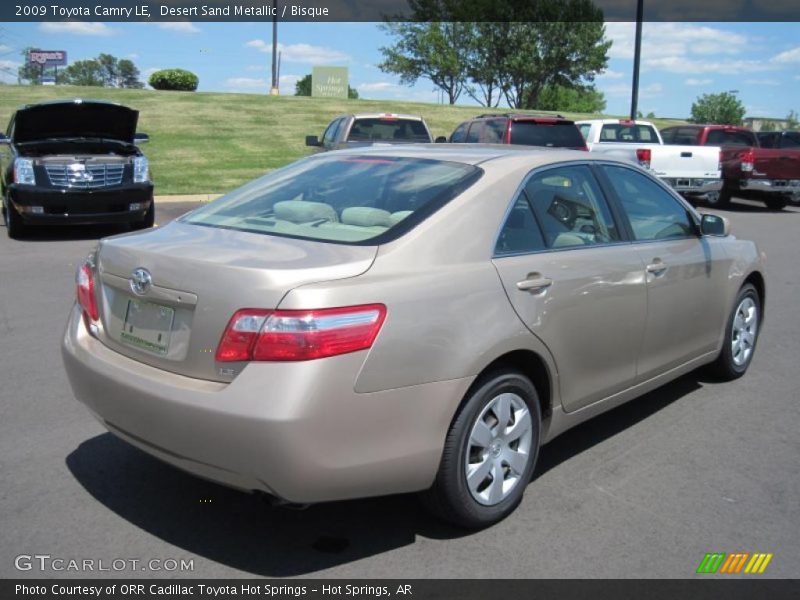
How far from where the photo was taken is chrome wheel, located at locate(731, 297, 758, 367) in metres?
5.71

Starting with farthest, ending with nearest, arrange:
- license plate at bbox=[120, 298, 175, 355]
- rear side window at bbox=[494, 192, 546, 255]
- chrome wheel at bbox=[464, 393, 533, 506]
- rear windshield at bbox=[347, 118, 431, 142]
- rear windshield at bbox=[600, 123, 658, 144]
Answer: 1. rear windshield at bbox=[600, 123, 658, 144]
2. rear windshield at bbox=[347, 118, 431, 142]
3. rear side window at bbox=[494, 192, 546, 255]
4. chrome wheel at bbox=[464, 393, 533, 506]
5. license plate at bbox=[120, 298, 175, 355]

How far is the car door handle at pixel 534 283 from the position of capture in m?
3.65

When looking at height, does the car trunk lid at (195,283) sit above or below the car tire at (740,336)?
above

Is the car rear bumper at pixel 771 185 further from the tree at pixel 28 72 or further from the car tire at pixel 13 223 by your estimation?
the tree at pixel 28 72

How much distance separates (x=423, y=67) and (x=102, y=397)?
62.5 metres

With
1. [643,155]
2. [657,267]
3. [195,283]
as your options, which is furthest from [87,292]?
[643,155]

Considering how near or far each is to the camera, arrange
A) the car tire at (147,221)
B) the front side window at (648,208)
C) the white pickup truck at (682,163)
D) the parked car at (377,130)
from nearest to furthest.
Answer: the front side window at (648,208)
the car tire at (147,221)
the parked car at (377,130)
the white pickup truck at (682,163)

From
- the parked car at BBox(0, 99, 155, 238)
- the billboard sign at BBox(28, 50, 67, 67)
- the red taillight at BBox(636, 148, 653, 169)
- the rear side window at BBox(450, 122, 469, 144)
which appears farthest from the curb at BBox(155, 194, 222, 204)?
the billboard sign at BBox(28, 50, 67, 67)

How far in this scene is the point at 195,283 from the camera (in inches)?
124

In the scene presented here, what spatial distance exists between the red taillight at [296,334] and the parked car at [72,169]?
888 centimetres

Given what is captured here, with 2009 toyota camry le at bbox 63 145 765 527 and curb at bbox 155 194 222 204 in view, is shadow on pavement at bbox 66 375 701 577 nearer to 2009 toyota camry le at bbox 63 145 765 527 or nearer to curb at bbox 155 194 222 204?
2009 toyota camry le at bbox 63 145 765 527

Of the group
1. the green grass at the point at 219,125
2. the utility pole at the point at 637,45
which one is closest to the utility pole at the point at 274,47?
the green grass at the point at 219,125

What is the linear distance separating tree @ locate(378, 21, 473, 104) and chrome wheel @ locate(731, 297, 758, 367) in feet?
188

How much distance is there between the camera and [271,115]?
111 ft
